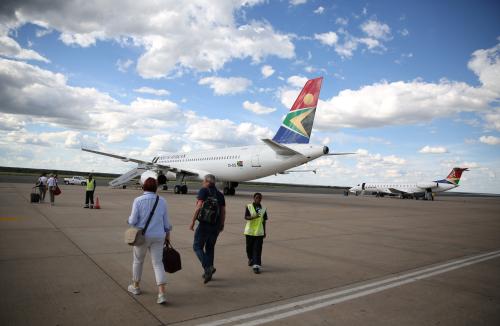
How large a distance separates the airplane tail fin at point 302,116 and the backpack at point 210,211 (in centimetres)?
1840

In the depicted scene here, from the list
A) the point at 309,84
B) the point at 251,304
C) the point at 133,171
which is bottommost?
the point at 251,304

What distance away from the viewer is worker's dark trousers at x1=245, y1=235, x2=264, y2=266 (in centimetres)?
621

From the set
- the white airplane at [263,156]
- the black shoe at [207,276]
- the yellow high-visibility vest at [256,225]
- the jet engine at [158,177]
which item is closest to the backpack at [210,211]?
the black shoe at [207,276]

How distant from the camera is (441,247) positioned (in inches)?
376

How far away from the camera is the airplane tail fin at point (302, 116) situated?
22.8 meters

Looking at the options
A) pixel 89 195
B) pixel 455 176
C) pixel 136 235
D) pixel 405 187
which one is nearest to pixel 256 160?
pixel 89 195

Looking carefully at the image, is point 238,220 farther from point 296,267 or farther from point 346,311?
point 346,311

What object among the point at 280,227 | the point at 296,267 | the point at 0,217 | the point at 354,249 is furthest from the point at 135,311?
the point at 0,217

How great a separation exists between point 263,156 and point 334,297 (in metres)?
20.3

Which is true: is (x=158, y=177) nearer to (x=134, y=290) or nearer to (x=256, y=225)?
(x=256, y=225)

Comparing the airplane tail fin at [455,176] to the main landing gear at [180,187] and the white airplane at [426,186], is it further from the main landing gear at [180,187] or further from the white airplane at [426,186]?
the main landing gear at [180,187]

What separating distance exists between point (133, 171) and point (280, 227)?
82.6 ft

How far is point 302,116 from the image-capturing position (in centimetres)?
2348

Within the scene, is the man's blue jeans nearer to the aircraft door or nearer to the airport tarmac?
the airport tarmac
